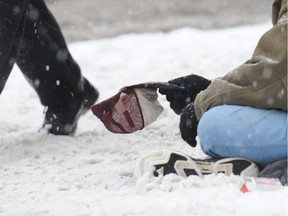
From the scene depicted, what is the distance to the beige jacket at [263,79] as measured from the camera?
2.56 m

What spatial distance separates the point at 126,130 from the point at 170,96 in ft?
0.81

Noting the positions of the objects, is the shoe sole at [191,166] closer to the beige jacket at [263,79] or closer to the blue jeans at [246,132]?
the blue jeans at [246,132]

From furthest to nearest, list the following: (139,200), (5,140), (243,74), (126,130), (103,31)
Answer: (103,31) → (5,140) → (126,130) → (243,74) → (139,200)

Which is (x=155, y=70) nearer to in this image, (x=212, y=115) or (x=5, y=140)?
(x=5, y=140)

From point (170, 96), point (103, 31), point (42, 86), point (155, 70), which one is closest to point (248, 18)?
point (103, 31)

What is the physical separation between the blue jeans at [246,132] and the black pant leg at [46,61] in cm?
138

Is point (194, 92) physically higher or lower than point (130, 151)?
higher

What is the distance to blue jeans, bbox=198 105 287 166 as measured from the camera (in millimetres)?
2633

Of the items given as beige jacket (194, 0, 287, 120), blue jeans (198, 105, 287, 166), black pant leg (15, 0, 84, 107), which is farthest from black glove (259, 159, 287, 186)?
black pant leg (15, 0, 84, 107)

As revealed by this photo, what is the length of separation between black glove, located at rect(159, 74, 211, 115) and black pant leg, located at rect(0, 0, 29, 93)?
2.84ft

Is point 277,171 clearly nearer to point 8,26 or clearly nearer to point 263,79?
point 263,79

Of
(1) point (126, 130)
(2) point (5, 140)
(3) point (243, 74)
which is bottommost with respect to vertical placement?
(2) point (5, 140)

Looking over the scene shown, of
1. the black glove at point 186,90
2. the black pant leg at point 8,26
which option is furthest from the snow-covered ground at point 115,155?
the black pant leg at point 8,26

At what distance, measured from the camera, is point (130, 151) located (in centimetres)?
348
